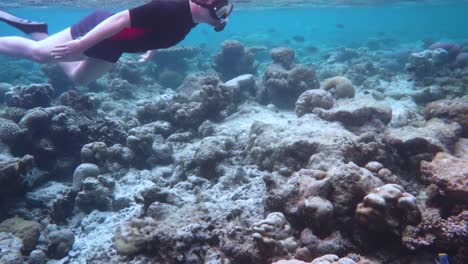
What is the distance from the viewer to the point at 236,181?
18.9 ft

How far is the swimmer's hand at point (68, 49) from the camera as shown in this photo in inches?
185

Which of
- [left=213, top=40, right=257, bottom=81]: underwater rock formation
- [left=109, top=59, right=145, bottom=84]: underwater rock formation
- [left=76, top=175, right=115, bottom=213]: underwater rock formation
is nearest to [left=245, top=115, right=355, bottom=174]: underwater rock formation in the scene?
[left=76, top=175, right=115, bottom=213]: underwater rock formation

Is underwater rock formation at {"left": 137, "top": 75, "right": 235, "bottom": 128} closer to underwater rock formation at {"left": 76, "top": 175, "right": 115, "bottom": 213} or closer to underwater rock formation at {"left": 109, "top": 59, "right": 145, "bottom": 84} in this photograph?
underwater rock formation at {"left": 76, "top": 175, "right": 115, "bottom": 213}

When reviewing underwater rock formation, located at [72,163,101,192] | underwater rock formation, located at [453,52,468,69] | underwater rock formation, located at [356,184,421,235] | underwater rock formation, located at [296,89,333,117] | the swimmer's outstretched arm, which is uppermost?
the swimmer's outstretched arm

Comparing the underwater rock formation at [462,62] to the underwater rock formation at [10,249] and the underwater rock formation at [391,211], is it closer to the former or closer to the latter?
the underwater rock formation at [391,211]

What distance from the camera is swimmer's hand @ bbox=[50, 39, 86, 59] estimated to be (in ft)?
15.4

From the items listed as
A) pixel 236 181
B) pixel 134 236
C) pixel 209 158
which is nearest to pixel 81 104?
pixel 209 158

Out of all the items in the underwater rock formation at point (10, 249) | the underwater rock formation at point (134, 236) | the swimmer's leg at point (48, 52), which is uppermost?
the swimmer's leg at point (48, 52)

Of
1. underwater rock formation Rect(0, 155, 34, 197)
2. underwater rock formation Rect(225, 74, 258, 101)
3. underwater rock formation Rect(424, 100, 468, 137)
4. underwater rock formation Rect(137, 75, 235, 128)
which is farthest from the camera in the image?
underwater rock formation Rect(225, 74, 258, 101)

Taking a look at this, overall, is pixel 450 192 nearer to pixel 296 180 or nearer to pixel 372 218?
pixel 372 218

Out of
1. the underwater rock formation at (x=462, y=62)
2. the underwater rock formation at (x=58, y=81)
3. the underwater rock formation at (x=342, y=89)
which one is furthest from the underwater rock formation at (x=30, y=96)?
the underwater rock formation at (x=462, y=62)

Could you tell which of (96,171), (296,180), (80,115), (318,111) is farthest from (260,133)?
(80,115)

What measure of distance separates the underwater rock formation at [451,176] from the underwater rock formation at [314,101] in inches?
155

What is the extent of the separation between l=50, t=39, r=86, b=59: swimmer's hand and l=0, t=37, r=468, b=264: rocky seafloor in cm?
224
